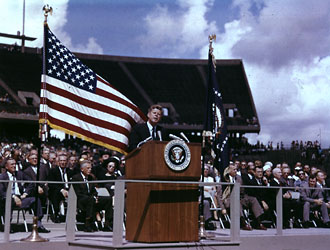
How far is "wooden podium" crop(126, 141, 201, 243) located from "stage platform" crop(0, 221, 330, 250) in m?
0.18

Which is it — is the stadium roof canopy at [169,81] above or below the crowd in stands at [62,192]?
above

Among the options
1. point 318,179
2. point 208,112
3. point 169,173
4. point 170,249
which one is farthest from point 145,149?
point 318,179

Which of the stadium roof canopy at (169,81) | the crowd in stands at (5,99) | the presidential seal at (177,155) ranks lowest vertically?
the presidential seal at (177,155)

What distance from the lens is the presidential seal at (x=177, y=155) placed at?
303 inches

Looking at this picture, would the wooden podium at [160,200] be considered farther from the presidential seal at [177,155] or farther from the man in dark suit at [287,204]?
the man in dark suit at [287,204]

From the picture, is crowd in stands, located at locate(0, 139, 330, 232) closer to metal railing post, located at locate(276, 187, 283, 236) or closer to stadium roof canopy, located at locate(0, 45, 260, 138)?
metal railing post, located at locate(276, 187, 283, 236)

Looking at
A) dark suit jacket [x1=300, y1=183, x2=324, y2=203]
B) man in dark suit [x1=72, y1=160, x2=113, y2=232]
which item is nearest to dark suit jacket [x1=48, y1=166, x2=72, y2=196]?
man in dark suit [x1=72, y1=160, x2=113, y2=232]

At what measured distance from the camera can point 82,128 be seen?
941 centimetres

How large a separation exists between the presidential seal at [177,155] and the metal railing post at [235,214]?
115cm

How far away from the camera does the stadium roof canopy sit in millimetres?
53062

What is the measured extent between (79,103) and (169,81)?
48.5 m

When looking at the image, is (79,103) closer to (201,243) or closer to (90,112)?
(90,112)

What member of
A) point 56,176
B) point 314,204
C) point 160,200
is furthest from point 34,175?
point 314,204

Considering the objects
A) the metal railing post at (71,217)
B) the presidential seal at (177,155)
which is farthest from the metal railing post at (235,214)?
the metal railing post at (71,217)
